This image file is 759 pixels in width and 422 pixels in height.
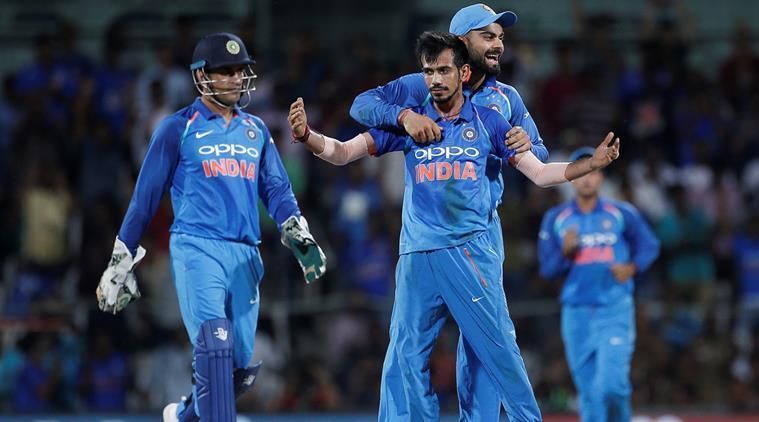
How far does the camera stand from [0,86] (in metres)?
14.9

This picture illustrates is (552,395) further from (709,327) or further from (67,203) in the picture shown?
(67,203)

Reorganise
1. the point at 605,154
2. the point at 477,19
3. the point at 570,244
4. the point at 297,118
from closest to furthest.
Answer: the point at 605,154 → the point at 297,118 → the point at 477,19 → the point at 570,244

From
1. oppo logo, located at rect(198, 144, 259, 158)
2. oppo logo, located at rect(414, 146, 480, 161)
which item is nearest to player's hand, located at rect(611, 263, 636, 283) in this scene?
oppo logo, located at rect(414, 146, 480, 161)

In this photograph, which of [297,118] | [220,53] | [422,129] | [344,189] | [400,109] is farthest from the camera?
[344,189]

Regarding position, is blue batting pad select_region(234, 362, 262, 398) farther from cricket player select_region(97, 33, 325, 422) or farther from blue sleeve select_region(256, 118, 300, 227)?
blue sleeve select_region(256, 118, 300, 227)

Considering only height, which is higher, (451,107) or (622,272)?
(451,107)

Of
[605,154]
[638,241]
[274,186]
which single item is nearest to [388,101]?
[274,186]

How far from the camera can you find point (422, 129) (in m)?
6.98

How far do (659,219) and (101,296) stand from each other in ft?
25.4

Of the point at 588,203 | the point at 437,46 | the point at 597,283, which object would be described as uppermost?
the point at 437,46

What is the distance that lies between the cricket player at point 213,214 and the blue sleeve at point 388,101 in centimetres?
79

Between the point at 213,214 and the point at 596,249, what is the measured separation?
3550mm

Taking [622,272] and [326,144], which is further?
[622,272]

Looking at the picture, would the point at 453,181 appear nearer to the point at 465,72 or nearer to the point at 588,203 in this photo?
the point at 465,72
